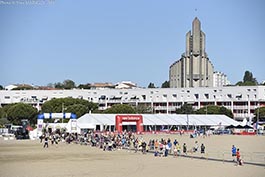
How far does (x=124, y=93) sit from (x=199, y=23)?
28.4 m

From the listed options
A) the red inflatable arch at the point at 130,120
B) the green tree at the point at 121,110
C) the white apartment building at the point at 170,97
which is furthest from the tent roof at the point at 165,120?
the white apartment building at the point at 170,97

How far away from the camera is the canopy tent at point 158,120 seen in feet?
256

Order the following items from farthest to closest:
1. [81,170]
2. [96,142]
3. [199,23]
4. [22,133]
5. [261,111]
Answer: [199,23]
[261,111]
[22,133]
[96,142]
[81,170]

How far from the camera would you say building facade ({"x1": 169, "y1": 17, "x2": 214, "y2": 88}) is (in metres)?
137

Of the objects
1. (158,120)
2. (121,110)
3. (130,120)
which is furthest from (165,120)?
(121,110)

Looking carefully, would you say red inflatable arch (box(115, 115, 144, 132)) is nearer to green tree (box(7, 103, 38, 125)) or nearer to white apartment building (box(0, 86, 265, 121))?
green tree (box(7, 103, 38, 125))

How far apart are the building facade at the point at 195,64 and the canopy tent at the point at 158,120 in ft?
132

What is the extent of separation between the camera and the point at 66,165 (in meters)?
29.3

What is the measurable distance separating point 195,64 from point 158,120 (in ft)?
170

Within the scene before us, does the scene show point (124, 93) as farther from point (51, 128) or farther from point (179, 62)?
point (51, 128)

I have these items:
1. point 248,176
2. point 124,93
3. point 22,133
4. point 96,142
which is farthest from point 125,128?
point 248,176

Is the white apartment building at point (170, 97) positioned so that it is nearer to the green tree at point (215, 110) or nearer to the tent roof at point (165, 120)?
the green tree at point (215, 110)

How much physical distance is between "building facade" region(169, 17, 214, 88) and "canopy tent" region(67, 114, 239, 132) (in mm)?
40204

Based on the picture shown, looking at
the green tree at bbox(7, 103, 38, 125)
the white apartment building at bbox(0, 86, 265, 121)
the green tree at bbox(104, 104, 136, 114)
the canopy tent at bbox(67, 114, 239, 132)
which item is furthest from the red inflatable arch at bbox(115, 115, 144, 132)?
the white apartment building at bbox(0, 86, 265, 121)
